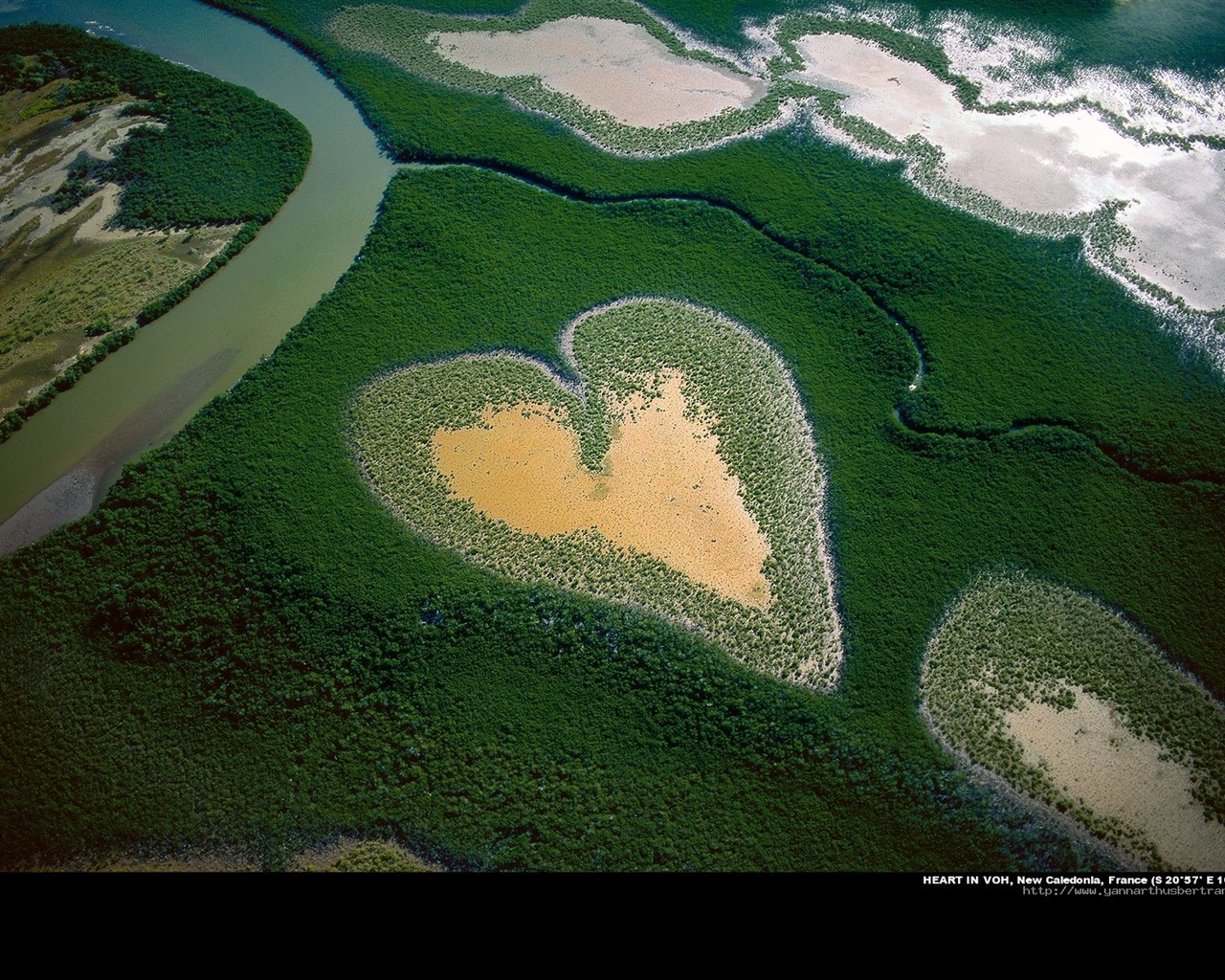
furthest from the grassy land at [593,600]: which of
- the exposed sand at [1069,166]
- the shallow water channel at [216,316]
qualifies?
the exposed sand at [1069,166]

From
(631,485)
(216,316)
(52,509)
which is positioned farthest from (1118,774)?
(216,316)

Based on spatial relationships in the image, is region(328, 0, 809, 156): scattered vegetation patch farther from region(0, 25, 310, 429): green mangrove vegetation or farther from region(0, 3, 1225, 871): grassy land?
region(0, 25, 310, 429): green mangrove vegetation

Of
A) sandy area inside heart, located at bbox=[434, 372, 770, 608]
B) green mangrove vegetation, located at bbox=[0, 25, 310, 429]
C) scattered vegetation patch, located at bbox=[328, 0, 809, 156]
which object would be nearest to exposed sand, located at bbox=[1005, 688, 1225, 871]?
sandy area inside heart, located at bbox=[434, 372, 770, 608]

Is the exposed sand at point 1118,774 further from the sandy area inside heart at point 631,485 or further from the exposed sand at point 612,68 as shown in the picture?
the exposed sand at point 612,68

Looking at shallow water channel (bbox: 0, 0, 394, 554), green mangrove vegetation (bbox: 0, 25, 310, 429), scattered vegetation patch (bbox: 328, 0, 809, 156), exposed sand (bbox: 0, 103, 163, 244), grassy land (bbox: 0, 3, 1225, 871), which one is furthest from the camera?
scattered vegetation patch (bbox: 328, 0, 809, 156)

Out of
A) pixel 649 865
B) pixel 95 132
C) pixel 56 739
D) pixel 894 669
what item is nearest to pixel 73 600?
pixel 56 739

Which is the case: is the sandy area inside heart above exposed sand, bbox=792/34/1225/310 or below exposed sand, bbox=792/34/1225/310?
below

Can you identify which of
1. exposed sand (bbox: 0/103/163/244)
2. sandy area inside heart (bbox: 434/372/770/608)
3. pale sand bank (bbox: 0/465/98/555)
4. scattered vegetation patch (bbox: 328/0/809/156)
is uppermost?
scattered vegetation patch (bbox: 328/0/809/156)

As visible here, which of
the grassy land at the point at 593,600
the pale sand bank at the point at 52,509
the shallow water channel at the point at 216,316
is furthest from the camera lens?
the shallow water channel at the point at 216,316
